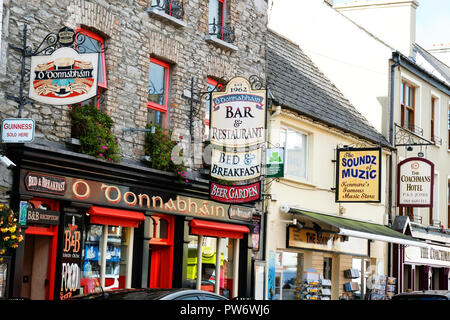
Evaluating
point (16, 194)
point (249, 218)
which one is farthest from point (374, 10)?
point (16, 194)

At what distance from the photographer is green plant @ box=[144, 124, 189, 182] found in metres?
15.9

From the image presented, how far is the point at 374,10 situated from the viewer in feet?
99.0

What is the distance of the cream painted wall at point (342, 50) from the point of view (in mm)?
26812

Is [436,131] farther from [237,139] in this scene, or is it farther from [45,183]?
[45,183]

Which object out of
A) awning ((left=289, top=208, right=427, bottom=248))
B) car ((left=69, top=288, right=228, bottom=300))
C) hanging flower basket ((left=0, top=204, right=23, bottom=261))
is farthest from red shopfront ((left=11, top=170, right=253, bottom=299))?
car ((left=69, top=288, right=228, bottom=300))

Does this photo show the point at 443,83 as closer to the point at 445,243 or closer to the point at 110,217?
the point at 445,243

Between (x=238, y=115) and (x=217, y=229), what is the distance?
330cm

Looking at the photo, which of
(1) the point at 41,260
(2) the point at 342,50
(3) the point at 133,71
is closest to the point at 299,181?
(3) the point at 133,71

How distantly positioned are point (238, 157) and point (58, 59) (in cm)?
497

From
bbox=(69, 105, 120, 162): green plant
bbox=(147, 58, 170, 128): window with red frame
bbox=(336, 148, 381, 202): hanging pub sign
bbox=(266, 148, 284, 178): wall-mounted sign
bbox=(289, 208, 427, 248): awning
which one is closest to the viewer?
bbox=(69, 105, 120, 162): green plant

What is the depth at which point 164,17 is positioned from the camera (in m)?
16.5

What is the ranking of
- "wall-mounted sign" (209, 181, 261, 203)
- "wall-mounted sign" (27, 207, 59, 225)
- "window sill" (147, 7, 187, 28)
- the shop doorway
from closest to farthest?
"wall-mounted sign" (27, 207, 59, 225), the shop doorway, "wall-mounted sign" (209, 181, 261, 203), "window sill" (147, 7, 187, 28)

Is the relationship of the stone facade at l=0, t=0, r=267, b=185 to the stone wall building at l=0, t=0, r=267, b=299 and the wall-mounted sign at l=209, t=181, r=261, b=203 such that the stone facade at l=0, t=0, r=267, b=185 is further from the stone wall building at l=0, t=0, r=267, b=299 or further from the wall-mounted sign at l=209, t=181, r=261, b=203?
the wall-mounted sign at l=209, t=181, r=261, b=203

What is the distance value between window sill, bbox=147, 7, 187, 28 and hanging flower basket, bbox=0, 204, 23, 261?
19.9 feet
